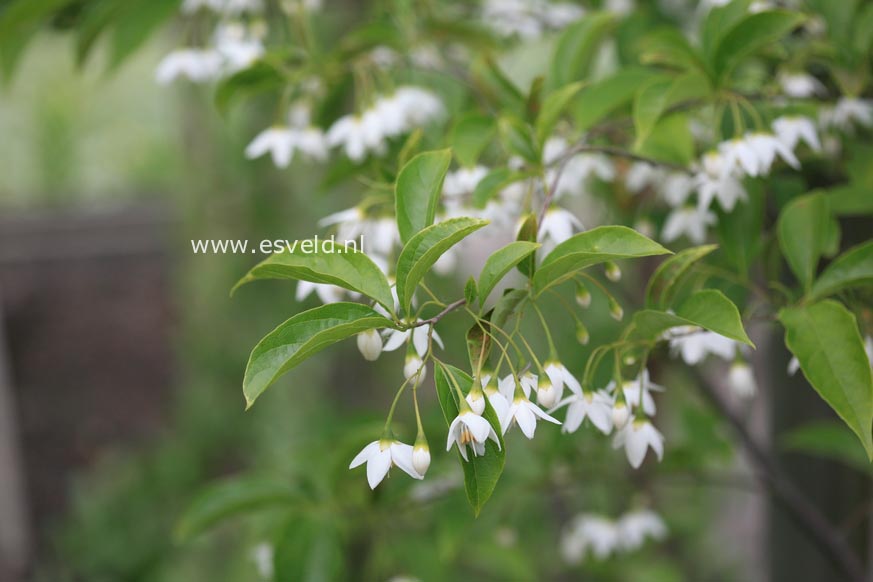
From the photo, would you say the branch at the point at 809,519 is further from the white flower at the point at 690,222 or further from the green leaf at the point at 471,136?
the green leaf at the point at 471,136

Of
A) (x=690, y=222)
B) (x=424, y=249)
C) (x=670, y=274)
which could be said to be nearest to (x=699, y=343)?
(x=670, y=274)

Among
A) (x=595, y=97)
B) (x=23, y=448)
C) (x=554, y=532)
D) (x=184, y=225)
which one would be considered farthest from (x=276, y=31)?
(x=23, y=448)

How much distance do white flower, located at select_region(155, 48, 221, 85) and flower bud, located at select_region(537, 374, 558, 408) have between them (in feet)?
2.34

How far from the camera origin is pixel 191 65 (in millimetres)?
1087

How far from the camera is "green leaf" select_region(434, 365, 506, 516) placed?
565 mm

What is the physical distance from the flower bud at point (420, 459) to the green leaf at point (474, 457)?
0.11 feet

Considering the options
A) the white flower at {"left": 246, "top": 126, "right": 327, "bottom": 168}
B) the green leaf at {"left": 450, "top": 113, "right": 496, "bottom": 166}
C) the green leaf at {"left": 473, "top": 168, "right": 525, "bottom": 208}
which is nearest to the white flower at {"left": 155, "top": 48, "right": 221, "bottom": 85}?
the white flower at {"left": 246, "top": 126, "right": 327, "bottom": 168}

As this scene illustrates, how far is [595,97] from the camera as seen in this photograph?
86 cm

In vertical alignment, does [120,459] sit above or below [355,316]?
below

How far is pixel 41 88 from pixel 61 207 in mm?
892

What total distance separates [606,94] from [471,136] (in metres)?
0.15

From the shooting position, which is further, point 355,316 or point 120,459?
point 120,459

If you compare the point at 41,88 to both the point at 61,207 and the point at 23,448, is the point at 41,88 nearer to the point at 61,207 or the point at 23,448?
the point at 61,207

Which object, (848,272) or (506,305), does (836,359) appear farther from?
(506,305)
